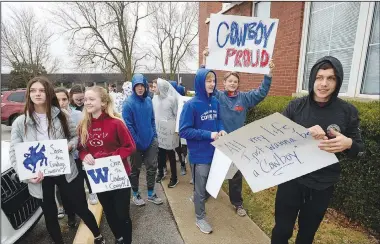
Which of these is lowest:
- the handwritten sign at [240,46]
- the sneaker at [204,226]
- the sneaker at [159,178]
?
the sneaker at [159,178]

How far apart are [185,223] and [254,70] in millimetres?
2106

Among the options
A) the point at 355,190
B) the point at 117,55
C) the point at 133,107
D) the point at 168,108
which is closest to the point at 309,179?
the point at 355,190

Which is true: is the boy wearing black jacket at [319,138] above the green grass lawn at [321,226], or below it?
above

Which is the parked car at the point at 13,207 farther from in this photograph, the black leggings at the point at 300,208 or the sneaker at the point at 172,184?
the black leggings at the point at 300,208

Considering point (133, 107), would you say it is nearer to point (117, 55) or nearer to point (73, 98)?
point (73, 98)

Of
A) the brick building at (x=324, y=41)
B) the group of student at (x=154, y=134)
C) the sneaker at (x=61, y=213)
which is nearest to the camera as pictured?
the group of student at (x=154, y=134)

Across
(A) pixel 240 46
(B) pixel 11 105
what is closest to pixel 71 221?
(A) pixel 240 46

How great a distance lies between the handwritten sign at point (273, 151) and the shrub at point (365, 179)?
4.23 feet

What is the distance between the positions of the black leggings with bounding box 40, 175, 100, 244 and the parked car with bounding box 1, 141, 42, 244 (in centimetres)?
32

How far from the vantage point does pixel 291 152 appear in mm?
1929

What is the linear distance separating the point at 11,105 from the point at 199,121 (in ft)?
40.6

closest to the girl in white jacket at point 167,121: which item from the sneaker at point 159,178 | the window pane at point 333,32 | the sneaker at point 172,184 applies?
the sneaker at point 172,184

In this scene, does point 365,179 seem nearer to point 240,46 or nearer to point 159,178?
point 240,46

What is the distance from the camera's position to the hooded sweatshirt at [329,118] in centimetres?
176
